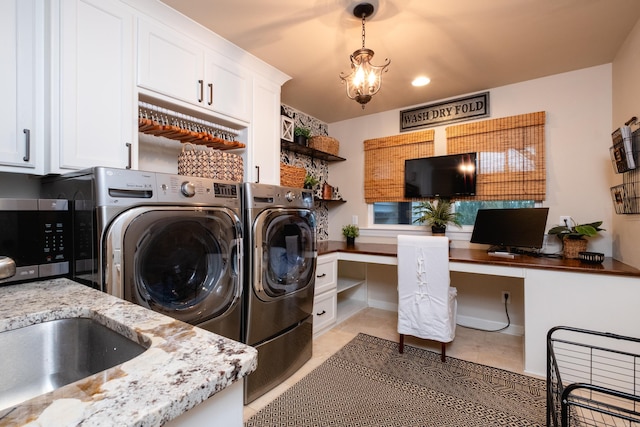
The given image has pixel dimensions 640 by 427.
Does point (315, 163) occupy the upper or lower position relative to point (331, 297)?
upper

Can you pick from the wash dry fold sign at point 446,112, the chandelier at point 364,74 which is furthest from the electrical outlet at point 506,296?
the chandelier at point 364,74

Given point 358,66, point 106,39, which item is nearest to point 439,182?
point 358,66

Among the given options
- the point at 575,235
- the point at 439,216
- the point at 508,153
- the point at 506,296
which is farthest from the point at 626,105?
the point at 506,296

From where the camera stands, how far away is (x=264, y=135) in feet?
8.02

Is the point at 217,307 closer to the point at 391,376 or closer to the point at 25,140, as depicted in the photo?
the point at 25,140

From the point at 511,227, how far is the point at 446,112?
1.35 m

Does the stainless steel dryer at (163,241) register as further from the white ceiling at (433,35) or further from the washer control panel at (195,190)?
the white ceiling at (433,35)

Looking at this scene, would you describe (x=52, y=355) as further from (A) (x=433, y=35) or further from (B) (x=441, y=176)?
(B) (x=441, y=176)

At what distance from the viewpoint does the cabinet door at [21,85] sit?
132 cm

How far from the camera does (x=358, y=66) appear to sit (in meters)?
1.70

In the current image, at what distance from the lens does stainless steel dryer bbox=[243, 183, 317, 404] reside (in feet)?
5.87

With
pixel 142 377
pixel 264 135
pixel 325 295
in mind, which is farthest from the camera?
pixel 325 295

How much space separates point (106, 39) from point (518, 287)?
360 cm

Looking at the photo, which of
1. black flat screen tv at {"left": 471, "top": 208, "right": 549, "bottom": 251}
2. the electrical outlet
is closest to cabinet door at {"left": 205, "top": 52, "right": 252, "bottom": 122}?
black flat screen tv at {"left": 471, "top": 208, "right": 549, "bottom": 251}
